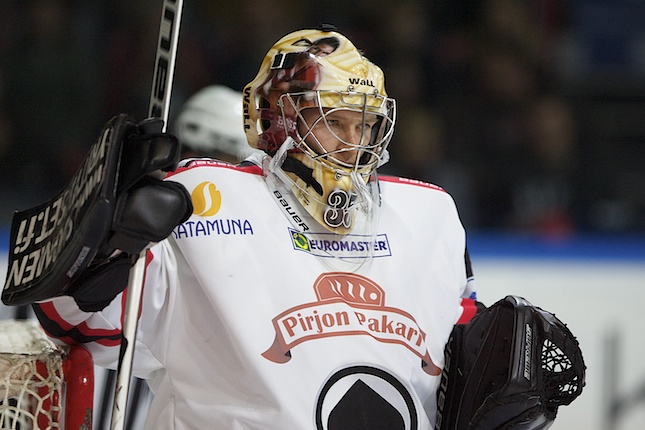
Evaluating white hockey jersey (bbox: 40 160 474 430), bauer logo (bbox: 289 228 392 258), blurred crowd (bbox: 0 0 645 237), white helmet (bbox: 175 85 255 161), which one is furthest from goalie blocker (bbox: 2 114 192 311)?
blurred crowd (bbox: 0 0 645 237)

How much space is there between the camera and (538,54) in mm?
5004

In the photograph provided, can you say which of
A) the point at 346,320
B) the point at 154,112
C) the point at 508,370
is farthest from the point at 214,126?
the point at 154,112

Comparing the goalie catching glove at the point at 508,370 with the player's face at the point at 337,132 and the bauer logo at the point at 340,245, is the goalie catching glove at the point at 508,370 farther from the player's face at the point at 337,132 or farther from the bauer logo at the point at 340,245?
the player's face at the point at 337,132

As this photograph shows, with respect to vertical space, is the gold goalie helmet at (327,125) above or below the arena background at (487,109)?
above

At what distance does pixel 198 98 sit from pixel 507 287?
1.30m

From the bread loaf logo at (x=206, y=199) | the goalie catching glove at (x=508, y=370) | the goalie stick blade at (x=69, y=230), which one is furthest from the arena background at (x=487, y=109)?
the goalie stick blade at (x=69, y=230)

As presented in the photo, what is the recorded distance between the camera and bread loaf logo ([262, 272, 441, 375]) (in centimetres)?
182

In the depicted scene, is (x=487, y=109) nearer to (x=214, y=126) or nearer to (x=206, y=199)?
(x=214, y=126)

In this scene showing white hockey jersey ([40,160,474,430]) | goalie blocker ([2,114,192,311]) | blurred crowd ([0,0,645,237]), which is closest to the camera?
goalie blocker ([2,114,192,311])

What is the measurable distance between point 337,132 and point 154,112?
1.79 feet

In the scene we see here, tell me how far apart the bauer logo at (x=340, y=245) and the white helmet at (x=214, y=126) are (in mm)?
1394

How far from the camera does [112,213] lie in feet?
4.53

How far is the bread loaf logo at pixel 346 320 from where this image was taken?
1.82 meters

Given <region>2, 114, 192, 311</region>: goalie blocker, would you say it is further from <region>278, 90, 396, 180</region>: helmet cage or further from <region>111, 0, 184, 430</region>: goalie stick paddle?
<region>278, 90, 396, 180</region>: helmet cage
